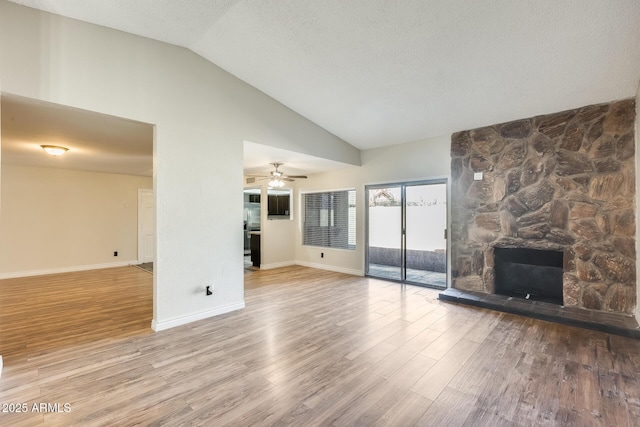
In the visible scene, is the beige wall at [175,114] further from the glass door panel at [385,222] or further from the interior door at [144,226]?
the interior door at [144,226]

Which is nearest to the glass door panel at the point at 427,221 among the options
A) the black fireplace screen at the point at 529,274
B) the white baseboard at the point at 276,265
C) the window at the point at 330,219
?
the black fireplace screen at the point at 529,274

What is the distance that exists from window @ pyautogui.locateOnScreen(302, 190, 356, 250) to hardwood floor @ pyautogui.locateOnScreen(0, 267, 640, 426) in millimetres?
2496

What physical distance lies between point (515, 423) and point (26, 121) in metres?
5.57

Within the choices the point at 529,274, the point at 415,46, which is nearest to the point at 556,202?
the point at 529,274

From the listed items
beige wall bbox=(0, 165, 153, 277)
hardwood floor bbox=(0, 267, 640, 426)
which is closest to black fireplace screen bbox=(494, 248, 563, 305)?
Answer: hardwood floor bbox=(0, 267, 640, 426)

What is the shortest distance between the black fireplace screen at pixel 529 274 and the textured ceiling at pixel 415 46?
2.02 m

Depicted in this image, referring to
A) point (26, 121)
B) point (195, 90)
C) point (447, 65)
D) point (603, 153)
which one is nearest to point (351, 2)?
point (447, 65)

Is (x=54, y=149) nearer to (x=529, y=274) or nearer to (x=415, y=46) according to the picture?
(x=415, y=46)

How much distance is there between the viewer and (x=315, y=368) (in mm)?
2449

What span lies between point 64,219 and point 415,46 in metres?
8.01

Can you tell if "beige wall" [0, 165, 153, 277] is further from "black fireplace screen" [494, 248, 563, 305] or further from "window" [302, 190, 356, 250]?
"black fireplace screen" [494, 248, 563, 305]

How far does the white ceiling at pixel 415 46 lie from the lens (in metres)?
2.54

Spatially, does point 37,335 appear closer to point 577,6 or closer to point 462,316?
point 462,316

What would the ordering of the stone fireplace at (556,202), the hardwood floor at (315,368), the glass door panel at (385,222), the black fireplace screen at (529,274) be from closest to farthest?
the hardwood floor at (315,368), the stone fireplace at (556,202), the black fireplace screen at (529,274), the glass door panel at (385,222)
